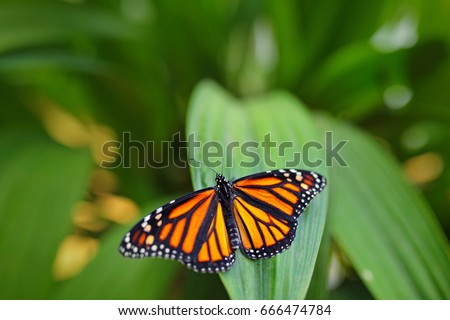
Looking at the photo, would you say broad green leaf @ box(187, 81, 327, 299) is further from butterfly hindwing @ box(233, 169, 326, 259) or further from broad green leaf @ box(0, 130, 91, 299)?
broad green leaf @ box(0, 130, 91, 299)

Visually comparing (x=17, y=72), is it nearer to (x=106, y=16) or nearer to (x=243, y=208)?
(x=106, y=16)

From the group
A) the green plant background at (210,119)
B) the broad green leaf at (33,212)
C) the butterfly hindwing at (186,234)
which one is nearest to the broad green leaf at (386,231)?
the green plant background at (210,119)

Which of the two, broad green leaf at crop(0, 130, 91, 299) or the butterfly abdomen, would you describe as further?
broad green leaf at crop(0, 130, 91, 299)

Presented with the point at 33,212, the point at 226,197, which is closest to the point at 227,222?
the point at 226,197

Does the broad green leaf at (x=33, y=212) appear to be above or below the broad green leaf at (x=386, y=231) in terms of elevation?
above

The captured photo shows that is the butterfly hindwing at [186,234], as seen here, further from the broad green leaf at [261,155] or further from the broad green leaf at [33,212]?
the broad green leaf at [33,212]

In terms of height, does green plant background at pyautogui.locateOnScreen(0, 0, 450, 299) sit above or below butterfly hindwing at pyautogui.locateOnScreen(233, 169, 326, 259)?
above

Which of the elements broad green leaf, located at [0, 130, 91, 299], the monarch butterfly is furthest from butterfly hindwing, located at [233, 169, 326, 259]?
broad green leaf, located at [0, 130, 91, 299]
